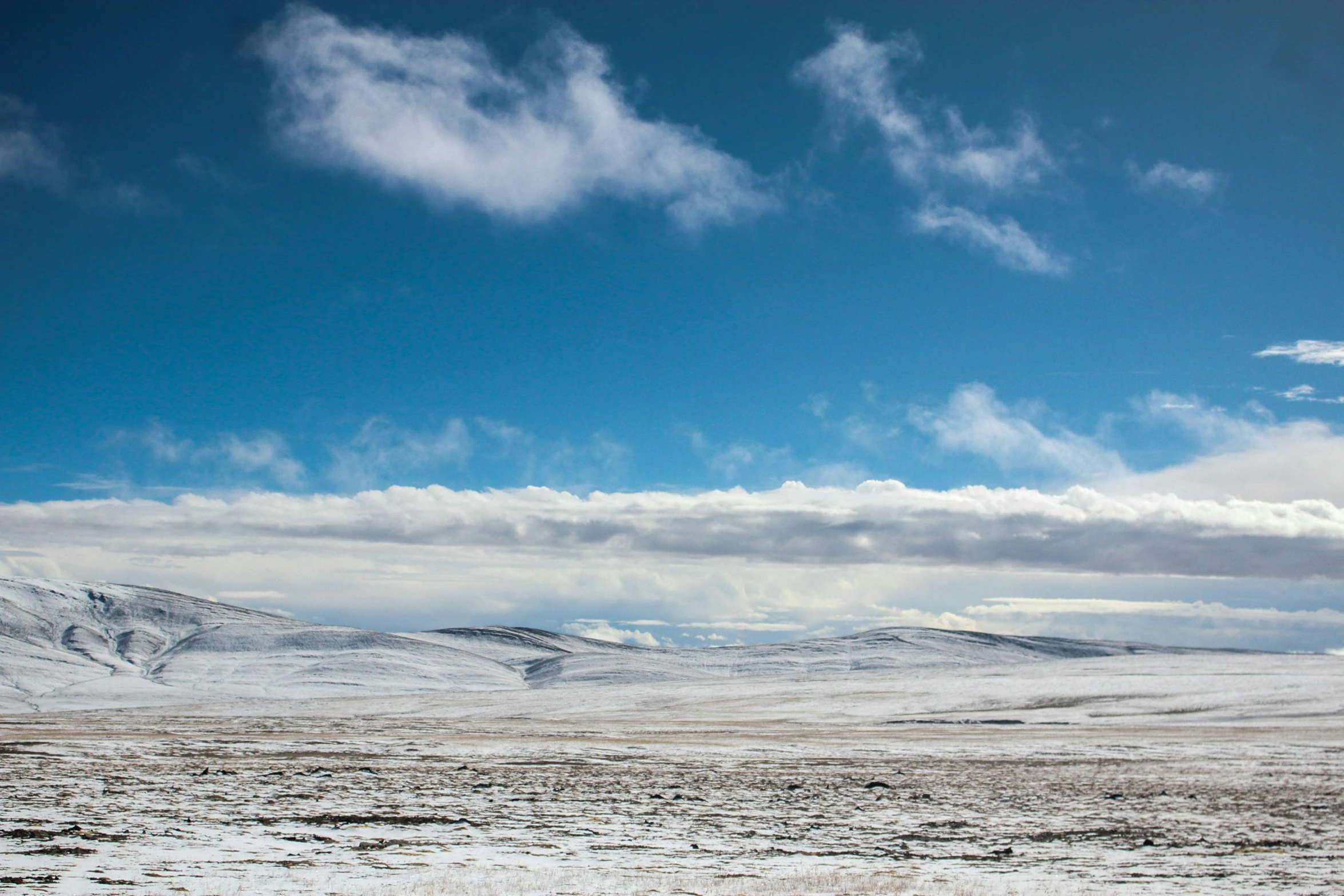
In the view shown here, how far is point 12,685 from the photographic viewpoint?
372ft

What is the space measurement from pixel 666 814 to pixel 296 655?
5499 inches

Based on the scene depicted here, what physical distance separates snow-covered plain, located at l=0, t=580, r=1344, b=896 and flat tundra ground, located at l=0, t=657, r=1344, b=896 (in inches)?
4.2

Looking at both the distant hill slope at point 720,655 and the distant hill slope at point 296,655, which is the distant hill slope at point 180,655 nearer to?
the distant hill slope at point 296,655

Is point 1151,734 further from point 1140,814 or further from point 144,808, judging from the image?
point 144,808

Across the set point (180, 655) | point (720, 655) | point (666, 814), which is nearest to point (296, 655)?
point (180, 655)

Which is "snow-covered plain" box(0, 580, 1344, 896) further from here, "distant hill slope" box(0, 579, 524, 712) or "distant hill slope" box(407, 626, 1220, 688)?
"distant hill slope" box(407, 626, 1220, 688)

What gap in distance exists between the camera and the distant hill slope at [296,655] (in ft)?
397

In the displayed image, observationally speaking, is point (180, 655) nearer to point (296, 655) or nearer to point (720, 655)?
point (296, 655)

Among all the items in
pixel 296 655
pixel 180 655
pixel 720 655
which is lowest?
pixel 720 655

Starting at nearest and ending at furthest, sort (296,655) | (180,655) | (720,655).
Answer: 1. (296,655)
2. (180,655)
3. (720,655)

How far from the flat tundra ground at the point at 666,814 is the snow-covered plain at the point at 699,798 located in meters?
0.11

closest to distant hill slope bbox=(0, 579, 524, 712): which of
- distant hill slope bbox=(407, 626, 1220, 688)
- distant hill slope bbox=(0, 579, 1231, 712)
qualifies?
distant hill slope bbox=(0, 579, 1231, 712)

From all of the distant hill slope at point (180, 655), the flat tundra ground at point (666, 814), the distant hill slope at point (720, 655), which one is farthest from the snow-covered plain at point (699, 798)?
the distant hill slope at point (720, 655)

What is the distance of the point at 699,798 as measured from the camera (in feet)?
80.4
